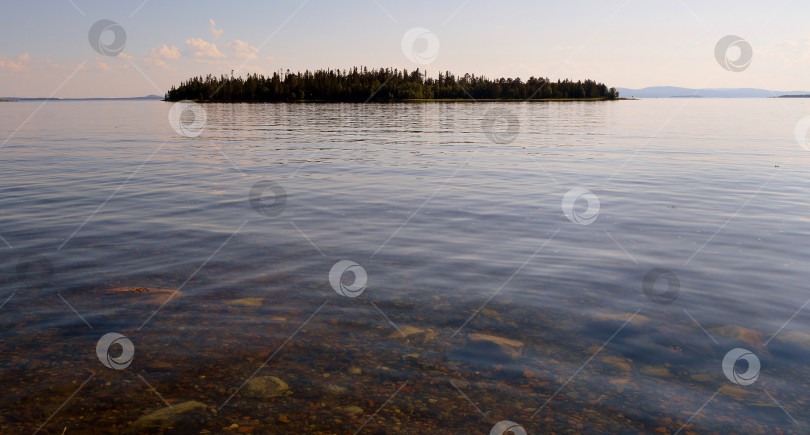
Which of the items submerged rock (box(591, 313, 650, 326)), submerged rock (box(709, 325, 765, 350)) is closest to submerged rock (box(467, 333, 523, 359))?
submerged rock (box(591, 313, 650, 326))

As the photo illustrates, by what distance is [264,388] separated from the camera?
20.9ft

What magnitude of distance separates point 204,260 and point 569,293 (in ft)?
24.4

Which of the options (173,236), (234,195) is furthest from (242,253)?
(234,195)

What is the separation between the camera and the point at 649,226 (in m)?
14.8

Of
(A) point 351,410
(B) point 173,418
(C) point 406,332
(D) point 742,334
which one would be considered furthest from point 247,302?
(D) point 742,334

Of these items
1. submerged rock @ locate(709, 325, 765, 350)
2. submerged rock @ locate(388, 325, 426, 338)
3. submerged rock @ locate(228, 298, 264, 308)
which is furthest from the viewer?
submerged rock @ locate(228, 298, 264, 308)

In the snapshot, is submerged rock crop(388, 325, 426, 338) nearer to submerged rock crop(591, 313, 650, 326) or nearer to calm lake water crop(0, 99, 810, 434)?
calm lake water crop(0, 99, 810, 434)

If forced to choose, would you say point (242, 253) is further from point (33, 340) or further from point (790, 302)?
point (790, 302)

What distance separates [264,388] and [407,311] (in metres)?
2.94

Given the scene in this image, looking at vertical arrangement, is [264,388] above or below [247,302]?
below

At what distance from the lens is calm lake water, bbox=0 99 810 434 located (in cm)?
597

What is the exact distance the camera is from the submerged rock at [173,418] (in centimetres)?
557

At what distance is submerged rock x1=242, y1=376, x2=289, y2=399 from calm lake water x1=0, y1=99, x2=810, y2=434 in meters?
0.03

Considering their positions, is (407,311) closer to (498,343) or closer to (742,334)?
(498,343)
